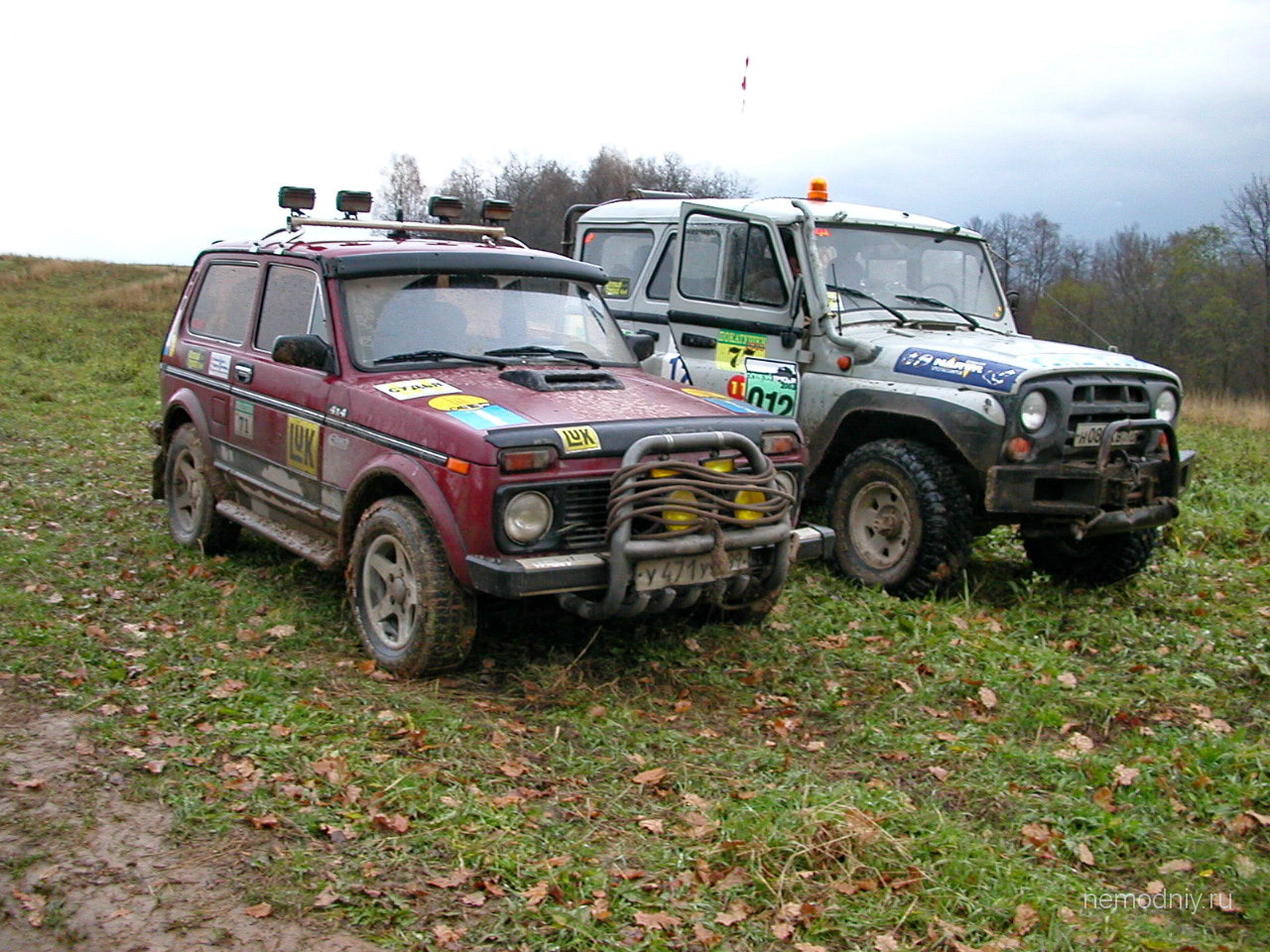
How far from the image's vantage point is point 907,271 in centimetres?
792

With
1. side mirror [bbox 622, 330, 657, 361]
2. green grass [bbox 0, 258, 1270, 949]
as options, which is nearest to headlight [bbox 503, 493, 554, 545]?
green grass [bbox 0, 258, 1270, 949]

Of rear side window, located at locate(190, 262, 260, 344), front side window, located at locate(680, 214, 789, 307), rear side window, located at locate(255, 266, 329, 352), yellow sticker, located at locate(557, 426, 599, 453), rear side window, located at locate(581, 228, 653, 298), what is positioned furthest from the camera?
rear side window, located at locate(581, 228, 653, 298)

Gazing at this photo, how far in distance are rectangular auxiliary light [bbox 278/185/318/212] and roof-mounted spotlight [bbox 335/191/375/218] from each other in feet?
0.55

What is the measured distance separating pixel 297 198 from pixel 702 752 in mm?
4898

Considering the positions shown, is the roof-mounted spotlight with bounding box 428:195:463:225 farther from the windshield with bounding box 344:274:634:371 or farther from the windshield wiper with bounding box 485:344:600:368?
the windshield wiper with bounding box 485:344:600:368

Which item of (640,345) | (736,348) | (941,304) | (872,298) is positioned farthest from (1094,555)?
(640,345)

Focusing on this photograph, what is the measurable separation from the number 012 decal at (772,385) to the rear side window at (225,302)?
10.2ft

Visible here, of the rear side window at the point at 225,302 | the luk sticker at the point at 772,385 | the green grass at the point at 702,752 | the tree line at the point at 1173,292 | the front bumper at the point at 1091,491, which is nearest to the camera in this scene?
the green grass at the point at 702,752

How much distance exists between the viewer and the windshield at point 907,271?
757 cm

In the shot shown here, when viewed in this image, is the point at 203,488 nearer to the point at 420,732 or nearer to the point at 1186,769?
the point at 420,732

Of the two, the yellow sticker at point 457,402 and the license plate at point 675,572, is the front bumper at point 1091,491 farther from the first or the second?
the yellow sticker at point 457,402

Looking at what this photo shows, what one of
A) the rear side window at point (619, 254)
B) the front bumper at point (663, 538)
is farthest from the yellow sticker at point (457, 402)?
the rear side window at point (619, 254)

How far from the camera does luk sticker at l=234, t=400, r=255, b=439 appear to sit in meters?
6.64

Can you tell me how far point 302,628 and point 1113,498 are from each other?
437cm
